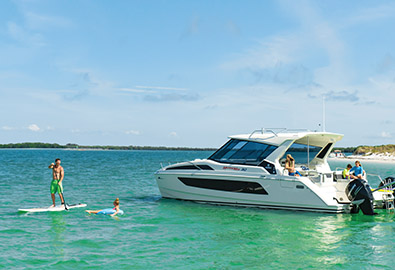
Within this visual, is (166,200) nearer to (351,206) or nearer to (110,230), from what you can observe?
(110,230)

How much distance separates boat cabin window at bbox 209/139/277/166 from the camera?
14427mm

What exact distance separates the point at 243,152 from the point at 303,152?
2.27 meters

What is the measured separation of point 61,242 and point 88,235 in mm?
828

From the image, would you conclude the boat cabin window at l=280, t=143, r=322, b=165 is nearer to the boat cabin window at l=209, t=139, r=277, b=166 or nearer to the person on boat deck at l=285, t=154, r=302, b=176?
the person on boat deck at l=285, t=154, r=302, b=176

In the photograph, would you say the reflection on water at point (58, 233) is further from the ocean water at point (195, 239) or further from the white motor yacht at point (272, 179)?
the white motor yacht at point (272, 179)

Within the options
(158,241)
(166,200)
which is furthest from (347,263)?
(166,200)

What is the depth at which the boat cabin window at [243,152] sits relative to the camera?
14.4 meters

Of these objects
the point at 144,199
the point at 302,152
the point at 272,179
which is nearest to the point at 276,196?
the point at 272,179

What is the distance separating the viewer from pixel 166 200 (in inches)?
656

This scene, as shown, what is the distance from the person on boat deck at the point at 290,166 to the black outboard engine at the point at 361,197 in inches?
72.4

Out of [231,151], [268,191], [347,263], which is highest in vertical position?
[231,151]

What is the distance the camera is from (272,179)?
542 inches

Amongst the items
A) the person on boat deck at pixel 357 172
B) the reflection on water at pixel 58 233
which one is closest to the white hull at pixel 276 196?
the person on boat deck at pixel 357 172

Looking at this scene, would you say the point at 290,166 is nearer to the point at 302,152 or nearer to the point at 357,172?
the point at 302,152
